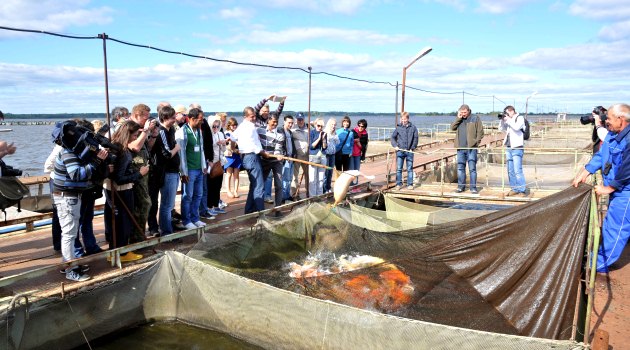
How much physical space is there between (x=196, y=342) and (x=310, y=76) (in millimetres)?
5141

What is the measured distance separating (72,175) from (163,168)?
161cm

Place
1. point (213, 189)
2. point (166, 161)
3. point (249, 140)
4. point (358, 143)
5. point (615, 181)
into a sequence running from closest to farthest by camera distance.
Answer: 1. point (615, 181)
2. point (166, 161)
3. point (249, 140)
4. point (213, 189)
5. point (358, 143)

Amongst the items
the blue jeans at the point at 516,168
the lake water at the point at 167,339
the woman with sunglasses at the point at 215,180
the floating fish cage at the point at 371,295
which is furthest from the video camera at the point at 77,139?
the blue jeans at the point at 516,168

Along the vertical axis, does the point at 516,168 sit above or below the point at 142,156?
below

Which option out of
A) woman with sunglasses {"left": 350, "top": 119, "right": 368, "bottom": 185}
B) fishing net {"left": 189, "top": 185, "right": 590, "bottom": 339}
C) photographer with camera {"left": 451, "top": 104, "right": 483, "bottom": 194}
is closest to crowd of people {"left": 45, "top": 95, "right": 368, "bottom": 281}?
woman with sunglasses {"left": 350, "top": 119, "right": 368, "bottom": 185}

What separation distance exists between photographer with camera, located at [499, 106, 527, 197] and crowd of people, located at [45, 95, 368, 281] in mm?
3191

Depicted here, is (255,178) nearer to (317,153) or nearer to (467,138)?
(317,153)

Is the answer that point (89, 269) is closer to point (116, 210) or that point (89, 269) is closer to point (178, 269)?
point (116, 210)

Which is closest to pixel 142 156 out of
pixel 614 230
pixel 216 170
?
pixel 216 170

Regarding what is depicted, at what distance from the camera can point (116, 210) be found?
207 inches

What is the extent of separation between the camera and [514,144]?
8.82m

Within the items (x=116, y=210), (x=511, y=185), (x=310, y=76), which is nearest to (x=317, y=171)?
(x=310, y=76)

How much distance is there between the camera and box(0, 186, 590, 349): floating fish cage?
3531 millimetres

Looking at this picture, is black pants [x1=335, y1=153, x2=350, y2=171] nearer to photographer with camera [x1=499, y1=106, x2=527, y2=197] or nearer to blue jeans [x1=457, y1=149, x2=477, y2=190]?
blue jeans [x1=457, y1=149, x2=477, y2=190]
